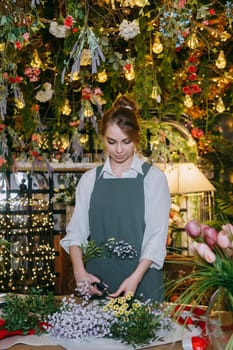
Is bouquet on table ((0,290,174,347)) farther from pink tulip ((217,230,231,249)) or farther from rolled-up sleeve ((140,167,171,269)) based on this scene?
rolled-up sleeve ((140,167,171,269))

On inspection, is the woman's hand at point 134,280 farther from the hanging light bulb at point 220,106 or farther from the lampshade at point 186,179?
the hanging light bulb at point 220,106

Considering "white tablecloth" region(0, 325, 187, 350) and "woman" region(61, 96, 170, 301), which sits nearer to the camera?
"white tablecloth" region(0, 325, 187, 350)

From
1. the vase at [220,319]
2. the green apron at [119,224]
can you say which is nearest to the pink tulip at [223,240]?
the vase at [220,319]

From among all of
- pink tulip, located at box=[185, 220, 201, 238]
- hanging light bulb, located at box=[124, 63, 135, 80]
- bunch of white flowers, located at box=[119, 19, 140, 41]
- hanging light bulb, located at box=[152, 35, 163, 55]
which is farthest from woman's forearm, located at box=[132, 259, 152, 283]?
hanging light bulb, located at box=[152, 35, 163, 55]

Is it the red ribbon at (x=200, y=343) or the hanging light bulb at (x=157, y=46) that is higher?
the hanging light bulb at (x=157, y=46)

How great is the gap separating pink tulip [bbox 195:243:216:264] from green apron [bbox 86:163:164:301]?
1134 mm

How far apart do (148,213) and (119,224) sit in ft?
0.51

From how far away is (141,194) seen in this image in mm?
2783

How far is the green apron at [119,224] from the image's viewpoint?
2756 millimetres

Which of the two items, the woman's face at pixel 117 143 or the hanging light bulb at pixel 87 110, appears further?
the hanging light bulb at pixel 87 110

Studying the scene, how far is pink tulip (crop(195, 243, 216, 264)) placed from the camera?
1575mm

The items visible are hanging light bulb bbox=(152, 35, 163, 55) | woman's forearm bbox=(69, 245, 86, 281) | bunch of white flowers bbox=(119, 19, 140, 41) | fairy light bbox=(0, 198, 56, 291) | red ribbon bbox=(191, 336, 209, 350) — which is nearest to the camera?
red ribbon bbox=(191, 336, 209, 350)

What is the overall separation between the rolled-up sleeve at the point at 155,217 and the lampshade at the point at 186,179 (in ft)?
9.66

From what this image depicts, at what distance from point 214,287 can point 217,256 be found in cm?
8
